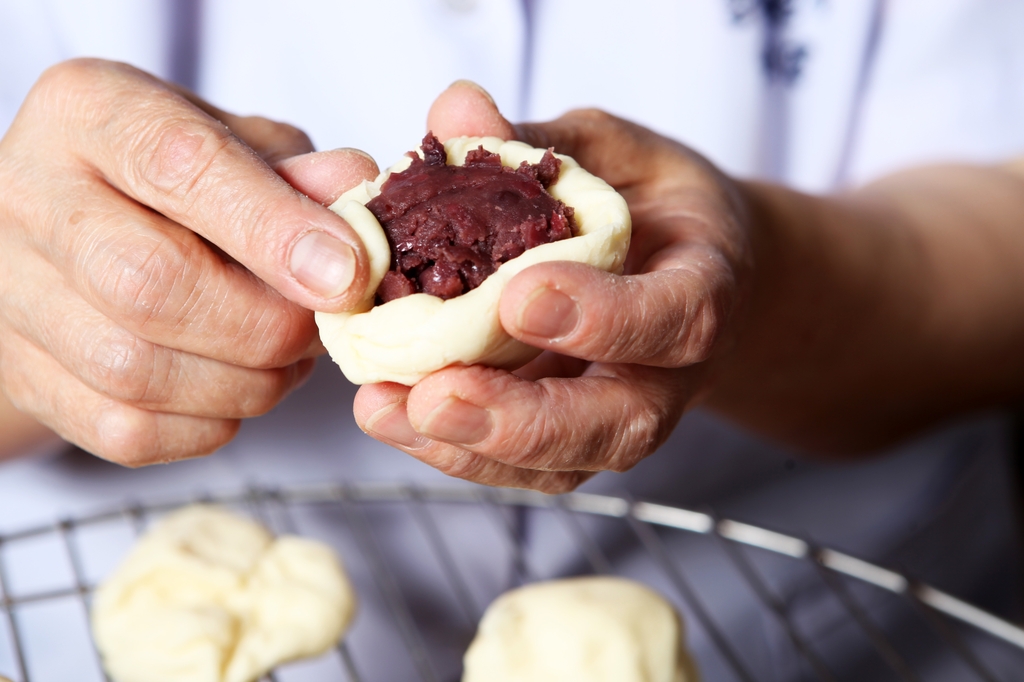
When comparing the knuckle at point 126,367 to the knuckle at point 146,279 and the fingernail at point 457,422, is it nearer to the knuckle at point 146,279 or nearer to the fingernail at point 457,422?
the knuckle at point 146,279

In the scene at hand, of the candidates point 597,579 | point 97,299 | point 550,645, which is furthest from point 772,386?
point 97,299

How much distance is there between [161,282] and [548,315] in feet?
1.50

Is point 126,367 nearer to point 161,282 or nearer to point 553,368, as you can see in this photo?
point 161,282

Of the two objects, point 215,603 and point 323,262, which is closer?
point 323,262

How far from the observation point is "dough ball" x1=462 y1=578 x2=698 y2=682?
4.74 feet

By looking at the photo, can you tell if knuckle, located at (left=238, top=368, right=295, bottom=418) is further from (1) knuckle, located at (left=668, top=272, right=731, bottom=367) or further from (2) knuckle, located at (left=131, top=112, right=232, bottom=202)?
(1) knuckle, located at (left=668, top=272, right=731, bottom=367)

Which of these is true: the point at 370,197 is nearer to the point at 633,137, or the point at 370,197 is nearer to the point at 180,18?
the point at 633,137

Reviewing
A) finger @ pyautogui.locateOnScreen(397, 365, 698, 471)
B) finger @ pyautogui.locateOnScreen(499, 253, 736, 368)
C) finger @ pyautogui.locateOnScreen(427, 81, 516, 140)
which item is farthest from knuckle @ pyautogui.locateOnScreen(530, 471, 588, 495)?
finger @ pyautogui.locateOnScreen(427, 81, 516, 140)

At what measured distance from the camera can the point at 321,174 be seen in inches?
40.1

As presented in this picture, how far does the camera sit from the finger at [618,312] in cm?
81

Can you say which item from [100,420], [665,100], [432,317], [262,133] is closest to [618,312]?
[432,317]

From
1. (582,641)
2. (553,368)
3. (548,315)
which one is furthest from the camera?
(582,641)

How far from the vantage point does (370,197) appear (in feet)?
3.25

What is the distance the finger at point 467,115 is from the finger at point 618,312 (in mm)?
319
